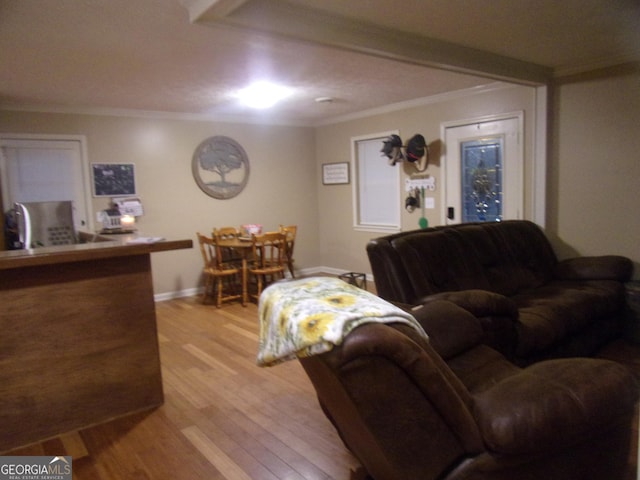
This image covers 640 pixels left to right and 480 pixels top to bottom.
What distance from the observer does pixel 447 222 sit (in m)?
5.14

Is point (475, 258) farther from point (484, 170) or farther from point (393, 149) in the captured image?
point (393, 149)

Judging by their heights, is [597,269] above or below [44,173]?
below

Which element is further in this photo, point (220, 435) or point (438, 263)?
point (438, 263)

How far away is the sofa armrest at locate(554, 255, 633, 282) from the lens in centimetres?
362

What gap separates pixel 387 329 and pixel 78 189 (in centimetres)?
477

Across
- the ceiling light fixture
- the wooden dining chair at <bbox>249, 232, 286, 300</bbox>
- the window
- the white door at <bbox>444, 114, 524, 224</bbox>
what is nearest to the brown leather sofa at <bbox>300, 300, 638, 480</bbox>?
the white door at <bbox>444, 114, 524, 224</bbox>

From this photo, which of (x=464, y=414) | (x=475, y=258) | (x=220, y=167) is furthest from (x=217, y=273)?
(x=464, y=414)

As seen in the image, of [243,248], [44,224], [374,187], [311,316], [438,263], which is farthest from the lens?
[374,187]

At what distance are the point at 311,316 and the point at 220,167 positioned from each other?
196 inches

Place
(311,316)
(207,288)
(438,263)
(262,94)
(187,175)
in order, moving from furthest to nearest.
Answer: (187,175)
(207,288)
(262,94)
(438,263)
(311,316)

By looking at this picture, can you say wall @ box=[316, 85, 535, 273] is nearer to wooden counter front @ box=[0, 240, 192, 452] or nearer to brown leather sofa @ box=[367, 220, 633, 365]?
brown leather sofa @ box=[367, 220, 633, 365]

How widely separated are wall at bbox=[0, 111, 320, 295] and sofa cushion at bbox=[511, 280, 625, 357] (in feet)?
12.5

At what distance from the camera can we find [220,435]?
2451 millimetres

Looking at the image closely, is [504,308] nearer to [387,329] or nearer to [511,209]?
[387,329]
